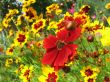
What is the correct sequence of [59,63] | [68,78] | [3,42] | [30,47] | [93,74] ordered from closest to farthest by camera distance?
[59,63] < [93,74] < [68,78] < [30,47] < [3,42]

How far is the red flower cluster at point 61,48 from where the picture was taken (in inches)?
50.0

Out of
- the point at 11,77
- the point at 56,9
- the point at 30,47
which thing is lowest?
the point at 11,77

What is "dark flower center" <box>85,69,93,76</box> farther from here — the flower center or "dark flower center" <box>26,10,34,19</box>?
"dark flower center" <box>26,10,34,19</box>

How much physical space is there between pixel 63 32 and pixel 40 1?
30.6ft

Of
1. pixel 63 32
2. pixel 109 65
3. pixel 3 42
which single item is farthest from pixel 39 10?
pixel 63 32

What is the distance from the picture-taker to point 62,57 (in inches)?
50.2

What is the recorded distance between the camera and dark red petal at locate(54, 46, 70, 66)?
4.11 ft

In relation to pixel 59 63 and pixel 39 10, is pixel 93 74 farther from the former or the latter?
pixel 39 10

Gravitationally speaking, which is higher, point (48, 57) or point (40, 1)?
point (40, 1)

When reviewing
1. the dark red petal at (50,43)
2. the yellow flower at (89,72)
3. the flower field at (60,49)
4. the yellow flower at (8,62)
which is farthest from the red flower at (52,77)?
the yellow flower at (8,62)

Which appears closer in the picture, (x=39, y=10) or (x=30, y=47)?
(x=30, y=47)

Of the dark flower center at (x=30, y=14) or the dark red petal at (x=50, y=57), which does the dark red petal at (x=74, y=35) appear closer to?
the dark red petal at (x=50, y=57)

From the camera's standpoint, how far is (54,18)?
4137 mm

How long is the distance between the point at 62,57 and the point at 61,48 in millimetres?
80
